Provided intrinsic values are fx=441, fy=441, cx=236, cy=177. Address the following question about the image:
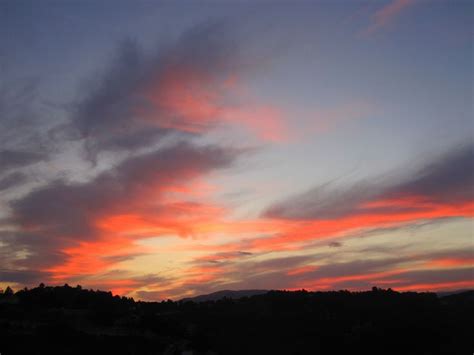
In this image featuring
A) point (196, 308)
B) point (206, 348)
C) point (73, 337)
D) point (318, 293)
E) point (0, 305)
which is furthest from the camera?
point (318, 293)

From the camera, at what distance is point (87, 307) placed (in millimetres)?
81750

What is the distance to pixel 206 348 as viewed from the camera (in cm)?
6606

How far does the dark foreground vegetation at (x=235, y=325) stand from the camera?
61156 millimetres

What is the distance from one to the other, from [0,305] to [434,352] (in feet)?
227

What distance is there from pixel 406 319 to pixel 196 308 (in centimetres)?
4250

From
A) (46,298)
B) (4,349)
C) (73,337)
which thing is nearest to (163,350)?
(73,337)

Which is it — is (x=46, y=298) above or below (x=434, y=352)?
above

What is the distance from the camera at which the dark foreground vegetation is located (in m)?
61.2

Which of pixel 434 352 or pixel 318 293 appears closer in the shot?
pixel 434 352

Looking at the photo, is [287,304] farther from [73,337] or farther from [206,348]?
[73,337]

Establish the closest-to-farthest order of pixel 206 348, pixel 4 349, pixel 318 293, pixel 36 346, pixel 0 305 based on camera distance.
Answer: pixel 4 349 < pixel 36 346 < pixel 206 348 < pixel 0 305 < pixel 318 293

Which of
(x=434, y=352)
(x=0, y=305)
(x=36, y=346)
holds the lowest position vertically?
(x=434, y=352)

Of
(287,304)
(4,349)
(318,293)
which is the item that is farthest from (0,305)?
(318,293)

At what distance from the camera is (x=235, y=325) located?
279 ft
